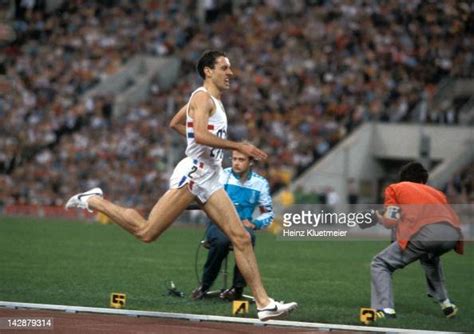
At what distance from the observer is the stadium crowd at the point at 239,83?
3397cm

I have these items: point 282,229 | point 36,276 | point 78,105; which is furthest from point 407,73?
point 282,229

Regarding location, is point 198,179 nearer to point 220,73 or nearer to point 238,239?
point 238,239

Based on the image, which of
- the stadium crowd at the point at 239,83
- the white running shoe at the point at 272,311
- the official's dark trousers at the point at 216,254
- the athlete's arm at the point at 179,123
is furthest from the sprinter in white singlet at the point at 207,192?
the stadium crowd at the point at 239,83

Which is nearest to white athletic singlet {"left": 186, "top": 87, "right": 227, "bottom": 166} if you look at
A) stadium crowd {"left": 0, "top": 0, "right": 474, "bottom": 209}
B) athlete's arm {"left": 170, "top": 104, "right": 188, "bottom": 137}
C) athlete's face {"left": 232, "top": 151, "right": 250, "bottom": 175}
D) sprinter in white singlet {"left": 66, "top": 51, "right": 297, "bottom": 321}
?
sprinter in white singlet {"left": 66, "top": 51, "right": 297, "bottom": 321}

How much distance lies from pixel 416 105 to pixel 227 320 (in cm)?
2313

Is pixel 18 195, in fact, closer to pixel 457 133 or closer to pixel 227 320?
pixel 457 133

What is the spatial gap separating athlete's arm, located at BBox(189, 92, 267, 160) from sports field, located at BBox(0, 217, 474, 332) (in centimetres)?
212

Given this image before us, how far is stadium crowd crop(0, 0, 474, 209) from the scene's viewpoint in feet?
111

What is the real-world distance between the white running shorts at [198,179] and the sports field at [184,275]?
5.12 feet

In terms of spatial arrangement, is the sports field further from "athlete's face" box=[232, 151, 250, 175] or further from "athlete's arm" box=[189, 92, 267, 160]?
"athlete's arm" box=[189, 92, 267, 160]

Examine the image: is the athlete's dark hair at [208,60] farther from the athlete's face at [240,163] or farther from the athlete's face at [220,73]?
the athlete's face at [240,163]

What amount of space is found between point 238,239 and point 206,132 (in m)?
1.04

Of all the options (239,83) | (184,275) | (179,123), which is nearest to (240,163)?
(179,123)

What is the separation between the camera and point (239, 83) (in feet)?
118
